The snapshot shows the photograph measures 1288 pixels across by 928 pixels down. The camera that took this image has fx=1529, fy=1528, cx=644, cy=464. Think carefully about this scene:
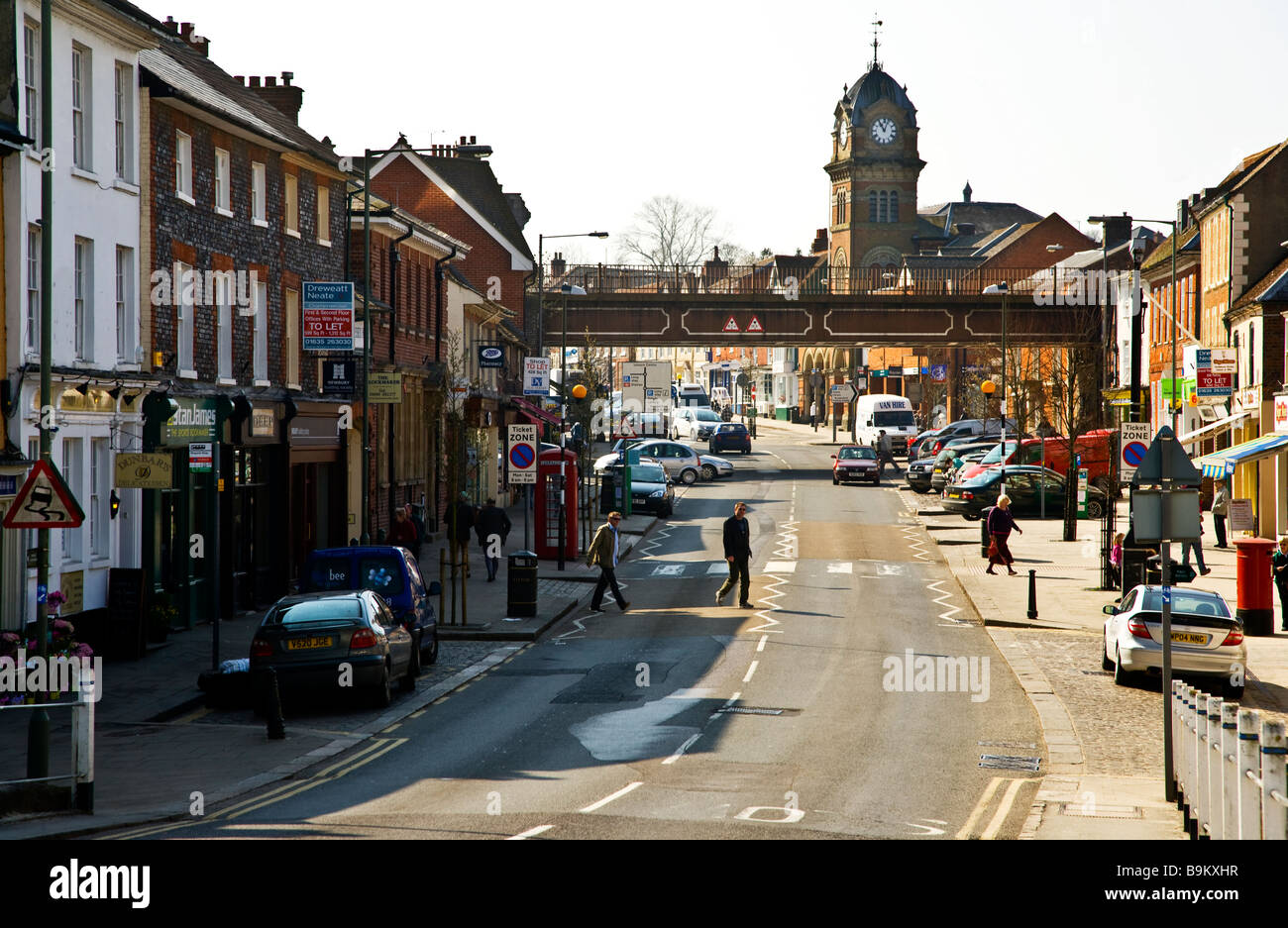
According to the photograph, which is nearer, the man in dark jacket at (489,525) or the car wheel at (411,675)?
the car wheel at (411,675)

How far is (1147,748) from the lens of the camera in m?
17.1

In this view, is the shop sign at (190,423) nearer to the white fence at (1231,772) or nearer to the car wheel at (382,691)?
the car wheel at (382,691)

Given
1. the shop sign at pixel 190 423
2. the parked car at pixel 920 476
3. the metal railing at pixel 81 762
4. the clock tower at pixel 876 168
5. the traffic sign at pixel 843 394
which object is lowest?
the metal railing at pixel 81 762

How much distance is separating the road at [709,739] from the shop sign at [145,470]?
532 centimetres

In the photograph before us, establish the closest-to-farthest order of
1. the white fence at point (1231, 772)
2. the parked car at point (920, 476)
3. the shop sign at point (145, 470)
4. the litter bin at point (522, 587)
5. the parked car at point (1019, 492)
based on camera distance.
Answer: the white fence at point (1231, 772), the shop sign at point (145, 470), the litter bin at point (522, 587), the parked car at point (1019, 492), the parked car at point (920, 476)

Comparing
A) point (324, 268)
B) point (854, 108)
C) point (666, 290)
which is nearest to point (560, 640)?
point (324, 268)

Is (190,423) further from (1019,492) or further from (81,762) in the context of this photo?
(1019,492)

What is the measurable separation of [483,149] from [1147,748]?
3499 centimetres

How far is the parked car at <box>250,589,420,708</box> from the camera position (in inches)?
730

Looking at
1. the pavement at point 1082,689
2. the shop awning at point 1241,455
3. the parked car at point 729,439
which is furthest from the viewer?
the parked car at point 729,439

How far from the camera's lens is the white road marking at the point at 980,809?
12461 millimetres

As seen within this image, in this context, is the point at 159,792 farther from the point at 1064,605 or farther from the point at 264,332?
the point at 1064,605

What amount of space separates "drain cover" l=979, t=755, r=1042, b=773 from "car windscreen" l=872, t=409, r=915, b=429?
60948 mm

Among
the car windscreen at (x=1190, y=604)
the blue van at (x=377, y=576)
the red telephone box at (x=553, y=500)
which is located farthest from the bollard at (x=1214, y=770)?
the red telephone box at (x=553, y=500)
